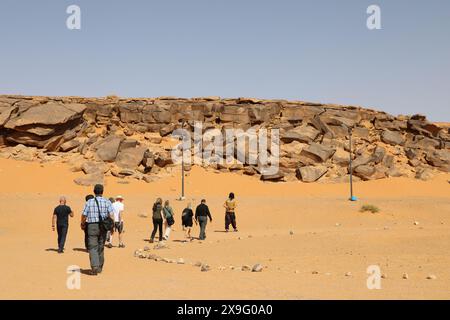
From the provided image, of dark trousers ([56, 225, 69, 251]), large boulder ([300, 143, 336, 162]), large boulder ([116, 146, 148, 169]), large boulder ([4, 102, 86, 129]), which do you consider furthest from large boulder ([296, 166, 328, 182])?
dark trousers ([56, 225, 69, 251])

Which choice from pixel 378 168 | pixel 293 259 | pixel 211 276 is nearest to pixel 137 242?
pixel 293 259

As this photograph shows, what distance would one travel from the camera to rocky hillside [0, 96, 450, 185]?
3984 cm

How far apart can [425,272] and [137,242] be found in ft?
34.3

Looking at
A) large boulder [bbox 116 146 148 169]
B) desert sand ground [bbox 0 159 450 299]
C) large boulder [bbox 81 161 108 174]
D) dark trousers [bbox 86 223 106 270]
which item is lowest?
desert sand ground [bbox 0 159 450 299]

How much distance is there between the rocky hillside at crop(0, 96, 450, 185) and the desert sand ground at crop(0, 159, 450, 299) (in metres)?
2.43

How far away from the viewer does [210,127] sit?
45.8m

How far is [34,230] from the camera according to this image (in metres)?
23.7

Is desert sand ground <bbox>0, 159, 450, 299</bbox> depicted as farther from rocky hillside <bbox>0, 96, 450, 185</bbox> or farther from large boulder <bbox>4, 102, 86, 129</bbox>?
large boulder <bbox>4, 102, 86, 129</bbox>

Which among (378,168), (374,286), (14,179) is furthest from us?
(378,168)

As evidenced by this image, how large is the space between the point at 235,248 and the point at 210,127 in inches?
1204

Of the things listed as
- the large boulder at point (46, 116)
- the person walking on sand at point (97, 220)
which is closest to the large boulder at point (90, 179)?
the large boulder at point (46, 116)

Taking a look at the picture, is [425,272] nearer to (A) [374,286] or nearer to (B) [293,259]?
(A) [374,286]

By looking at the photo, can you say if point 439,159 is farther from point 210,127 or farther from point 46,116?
point 46,116

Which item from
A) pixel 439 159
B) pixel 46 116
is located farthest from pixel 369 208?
pixel 46 116
